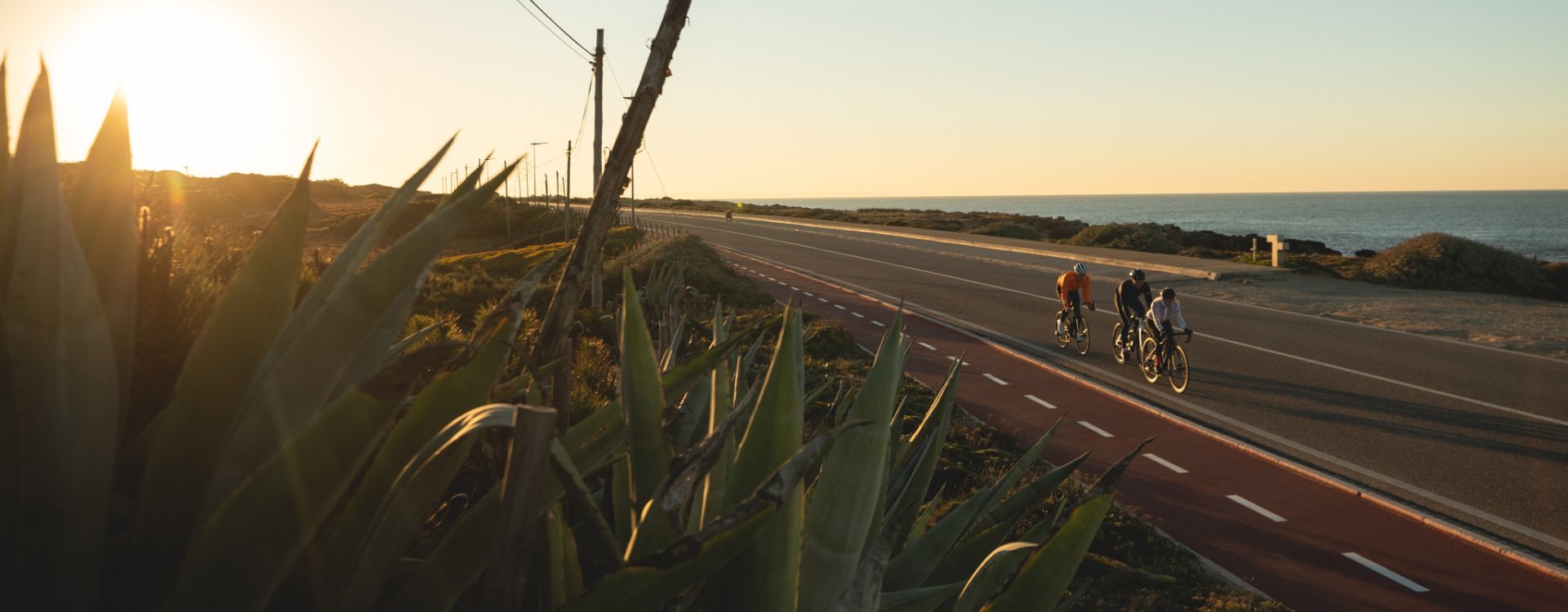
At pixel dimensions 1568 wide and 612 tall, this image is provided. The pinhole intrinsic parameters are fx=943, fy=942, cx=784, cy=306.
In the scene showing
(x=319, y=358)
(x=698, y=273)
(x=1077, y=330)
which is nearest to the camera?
(x=319, y=358)

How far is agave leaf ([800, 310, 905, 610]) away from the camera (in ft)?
4.79

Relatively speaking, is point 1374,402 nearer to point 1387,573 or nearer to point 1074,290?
point 1074,290

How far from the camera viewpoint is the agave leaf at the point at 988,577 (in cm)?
156

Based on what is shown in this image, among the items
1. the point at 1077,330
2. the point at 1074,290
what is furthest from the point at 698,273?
the point at 1074,290

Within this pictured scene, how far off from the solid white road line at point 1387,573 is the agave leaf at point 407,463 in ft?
23.4

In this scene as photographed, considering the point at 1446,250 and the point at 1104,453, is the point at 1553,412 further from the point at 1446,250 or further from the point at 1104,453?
the point at 1446,250

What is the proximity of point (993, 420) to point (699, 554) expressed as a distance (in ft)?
32.8

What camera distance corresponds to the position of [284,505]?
1009mm

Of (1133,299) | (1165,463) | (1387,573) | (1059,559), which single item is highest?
(1059,559)

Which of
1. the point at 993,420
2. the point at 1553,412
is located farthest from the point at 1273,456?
the point at 1553,412

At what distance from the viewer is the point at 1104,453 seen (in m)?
9.34

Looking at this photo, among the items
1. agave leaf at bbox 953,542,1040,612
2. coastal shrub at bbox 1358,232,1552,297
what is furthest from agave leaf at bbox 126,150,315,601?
coastal shrub at bbox 1358,232,1552,297

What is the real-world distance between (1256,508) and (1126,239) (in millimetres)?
34007

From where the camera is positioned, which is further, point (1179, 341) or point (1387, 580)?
point (1179, 341)
